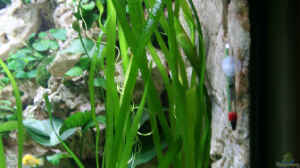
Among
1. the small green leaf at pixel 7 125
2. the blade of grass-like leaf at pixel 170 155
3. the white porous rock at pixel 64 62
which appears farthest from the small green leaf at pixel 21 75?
the blade of grass-like leaf at pixel 170 155

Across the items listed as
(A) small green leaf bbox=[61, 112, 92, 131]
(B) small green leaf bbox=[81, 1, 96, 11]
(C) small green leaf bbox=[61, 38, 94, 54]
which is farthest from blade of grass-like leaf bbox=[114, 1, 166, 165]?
(B) small green leaf bbox=[81, 1, 96, 11]

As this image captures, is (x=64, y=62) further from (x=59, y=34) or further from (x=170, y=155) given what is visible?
(x=170, y=155)

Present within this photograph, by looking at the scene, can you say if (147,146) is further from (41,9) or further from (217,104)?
(41,9)

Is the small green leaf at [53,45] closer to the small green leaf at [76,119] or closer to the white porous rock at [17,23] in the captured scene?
the white porous rock at [17,23]

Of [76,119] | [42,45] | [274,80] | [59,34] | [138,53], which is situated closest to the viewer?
[274,80]

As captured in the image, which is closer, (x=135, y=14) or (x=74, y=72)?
(x=135, y=14)

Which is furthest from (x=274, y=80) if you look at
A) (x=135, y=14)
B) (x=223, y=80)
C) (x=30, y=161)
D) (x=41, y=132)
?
(x=30, y=161)
